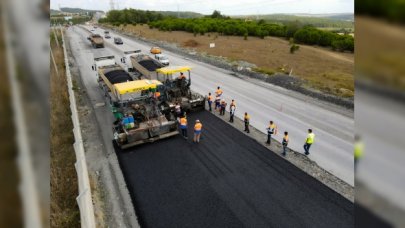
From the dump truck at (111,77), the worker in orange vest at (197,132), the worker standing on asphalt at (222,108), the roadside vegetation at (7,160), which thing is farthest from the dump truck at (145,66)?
the roadside vegetation at (7,160)

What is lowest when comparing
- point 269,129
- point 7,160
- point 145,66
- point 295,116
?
point 295,116

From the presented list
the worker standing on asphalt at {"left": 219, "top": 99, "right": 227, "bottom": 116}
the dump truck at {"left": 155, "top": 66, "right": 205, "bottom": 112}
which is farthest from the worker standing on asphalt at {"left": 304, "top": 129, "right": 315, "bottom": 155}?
the dump truck at {"left": 155, "top": 66, "right": 205, "bottom": 112}

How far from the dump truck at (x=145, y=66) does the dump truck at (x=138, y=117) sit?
4.85 metres

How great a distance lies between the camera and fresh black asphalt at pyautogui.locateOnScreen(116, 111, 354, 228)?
377 inches

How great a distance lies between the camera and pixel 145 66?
915 inches

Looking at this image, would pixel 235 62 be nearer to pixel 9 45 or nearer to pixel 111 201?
pixel 111 201

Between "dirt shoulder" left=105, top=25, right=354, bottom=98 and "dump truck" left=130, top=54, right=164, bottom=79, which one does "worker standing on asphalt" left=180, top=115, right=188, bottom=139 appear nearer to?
"dump truck" left=130, top=54, right=164, bottom=79

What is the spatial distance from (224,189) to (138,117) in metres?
6.90

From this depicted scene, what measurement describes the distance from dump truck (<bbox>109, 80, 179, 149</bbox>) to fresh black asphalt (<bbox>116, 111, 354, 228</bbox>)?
22.7 inches

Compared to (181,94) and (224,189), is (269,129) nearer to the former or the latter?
(224,189)

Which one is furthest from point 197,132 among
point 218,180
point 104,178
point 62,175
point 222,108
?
point 62,175

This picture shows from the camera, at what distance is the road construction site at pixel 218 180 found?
967 cm

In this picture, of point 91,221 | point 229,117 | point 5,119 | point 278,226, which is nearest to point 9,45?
point 5,119

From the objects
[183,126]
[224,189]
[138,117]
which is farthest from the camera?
[138,117]
